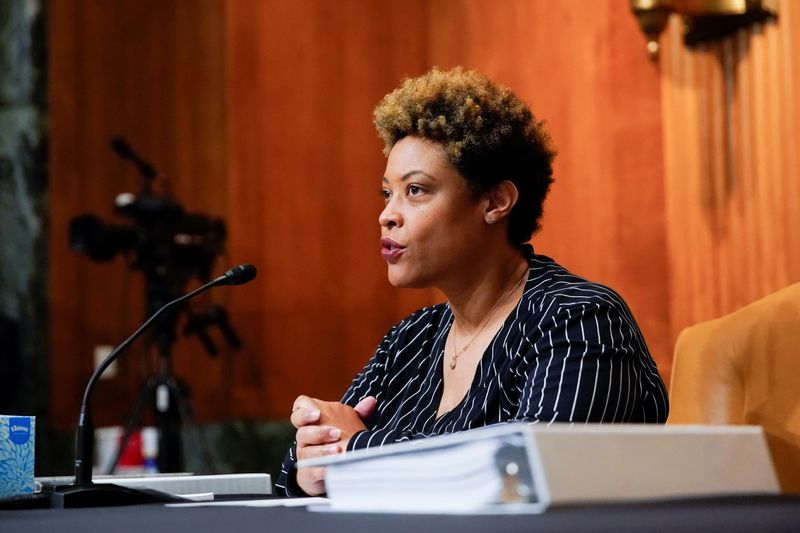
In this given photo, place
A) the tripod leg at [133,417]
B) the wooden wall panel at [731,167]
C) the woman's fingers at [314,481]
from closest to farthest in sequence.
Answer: the woman's fingers at [314,481] < the wooden wall panel at [731,167] < the tripod leg at [133,417]

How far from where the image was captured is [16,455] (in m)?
1.37

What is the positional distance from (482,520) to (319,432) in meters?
1.00

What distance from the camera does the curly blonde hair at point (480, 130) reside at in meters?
1.93

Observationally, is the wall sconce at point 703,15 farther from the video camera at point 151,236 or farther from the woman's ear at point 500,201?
the video camera at point 151,236

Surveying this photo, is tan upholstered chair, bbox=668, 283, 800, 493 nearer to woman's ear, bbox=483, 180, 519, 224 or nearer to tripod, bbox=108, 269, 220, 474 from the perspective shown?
woman's ear, bbox=483, 180, 519, 224

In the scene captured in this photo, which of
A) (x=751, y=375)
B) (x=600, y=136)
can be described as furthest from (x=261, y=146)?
(x=751, y=375)

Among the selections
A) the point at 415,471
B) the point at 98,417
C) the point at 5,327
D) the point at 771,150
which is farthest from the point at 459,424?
the point at 98,417

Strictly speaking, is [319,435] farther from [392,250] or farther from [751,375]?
[751,375]

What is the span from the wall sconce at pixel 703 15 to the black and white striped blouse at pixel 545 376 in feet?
4.83

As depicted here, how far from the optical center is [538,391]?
1.57 m

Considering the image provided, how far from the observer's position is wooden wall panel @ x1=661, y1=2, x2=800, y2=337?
10.00 ft

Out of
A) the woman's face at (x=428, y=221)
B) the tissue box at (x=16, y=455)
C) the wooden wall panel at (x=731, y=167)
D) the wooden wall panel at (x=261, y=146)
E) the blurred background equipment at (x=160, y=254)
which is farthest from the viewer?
the wooden wall panel at (x=261, y=146)

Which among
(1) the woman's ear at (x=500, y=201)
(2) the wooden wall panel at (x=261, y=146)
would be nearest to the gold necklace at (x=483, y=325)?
(1) the woman's ear at (x=500, y=201)

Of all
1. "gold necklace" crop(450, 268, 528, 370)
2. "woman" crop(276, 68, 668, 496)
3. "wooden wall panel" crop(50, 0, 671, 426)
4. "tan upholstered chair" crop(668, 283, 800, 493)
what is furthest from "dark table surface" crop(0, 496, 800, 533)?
"wooden wall panel" crop(50, 0, 671, 426)
